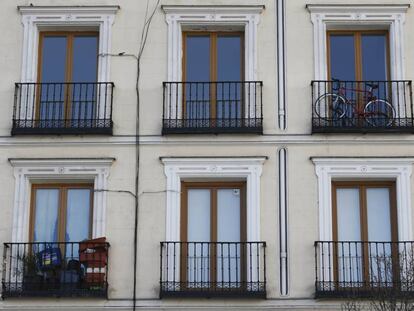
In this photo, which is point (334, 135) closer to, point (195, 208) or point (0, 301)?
point (195, 208)

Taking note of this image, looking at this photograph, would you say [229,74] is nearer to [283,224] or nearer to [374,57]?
[374,57]

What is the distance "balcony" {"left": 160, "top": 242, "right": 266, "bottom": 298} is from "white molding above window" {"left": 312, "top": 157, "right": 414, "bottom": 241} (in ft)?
5.11

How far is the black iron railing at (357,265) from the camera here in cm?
1892

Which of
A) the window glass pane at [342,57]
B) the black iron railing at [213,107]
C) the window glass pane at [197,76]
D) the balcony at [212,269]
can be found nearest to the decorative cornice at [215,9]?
the window glass pane at [197,76]

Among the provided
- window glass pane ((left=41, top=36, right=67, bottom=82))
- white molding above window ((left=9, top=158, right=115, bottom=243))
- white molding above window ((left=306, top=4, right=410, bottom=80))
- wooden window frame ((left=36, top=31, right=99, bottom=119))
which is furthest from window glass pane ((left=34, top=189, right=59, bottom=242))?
white molding above window ((left=306, top=4, right=410, bottom=80))

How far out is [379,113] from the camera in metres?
20.2

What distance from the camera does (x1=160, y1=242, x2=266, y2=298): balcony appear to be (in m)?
19.2

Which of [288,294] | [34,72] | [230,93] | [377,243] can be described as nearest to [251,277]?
[288,294]

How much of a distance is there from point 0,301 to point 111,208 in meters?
2.68

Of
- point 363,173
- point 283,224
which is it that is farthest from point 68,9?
point 363,173

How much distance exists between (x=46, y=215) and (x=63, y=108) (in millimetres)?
2134

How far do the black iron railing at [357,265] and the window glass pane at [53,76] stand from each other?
5.78 metres

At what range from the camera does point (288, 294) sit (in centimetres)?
1933

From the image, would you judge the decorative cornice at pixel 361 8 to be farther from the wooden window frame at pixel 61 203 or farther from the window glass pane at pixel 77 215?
the window glass pane at pixel 77 215
